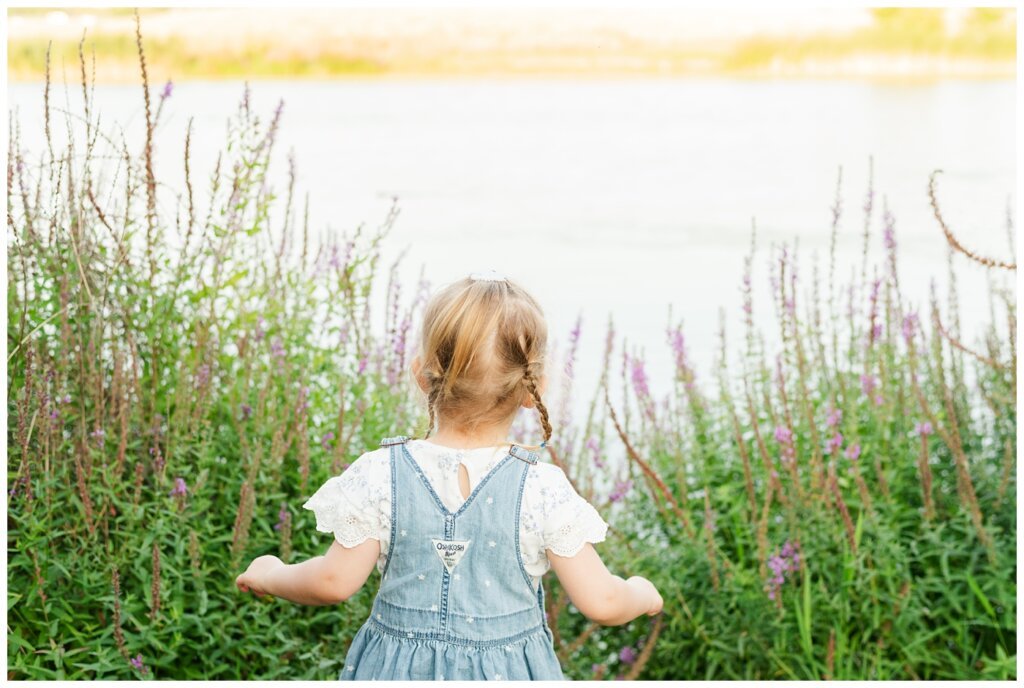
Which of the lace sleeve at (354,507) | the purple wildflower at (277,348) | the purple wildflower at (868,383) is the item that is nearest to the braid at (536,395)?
the lace sleeve at (354,507)

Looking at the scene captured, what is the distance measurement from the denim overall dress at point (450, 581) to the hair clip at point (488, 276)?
0.79ft

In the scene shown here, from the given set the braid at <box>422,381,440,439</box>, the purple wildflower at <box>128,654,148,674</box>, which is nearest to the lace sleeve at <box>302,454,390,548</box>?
the braid at <box>422,381,440,439</box>

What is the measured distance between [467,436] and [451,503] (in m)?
0.10

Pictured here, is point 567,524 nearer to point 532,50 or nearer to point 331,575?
point 331,575

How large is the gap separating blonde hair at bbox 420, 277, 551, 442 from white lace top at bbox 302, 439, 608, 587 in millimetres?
62

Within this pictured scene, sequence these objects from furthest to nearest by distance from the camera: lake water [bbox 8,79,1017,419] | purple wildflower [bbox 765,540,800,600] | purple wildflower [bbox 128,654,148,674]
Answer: lake water [bbox 8,79,1017,419]
purple wildflower [bbox 765,540,800,600]
purple wildflower [bbox 128,654,148,674]

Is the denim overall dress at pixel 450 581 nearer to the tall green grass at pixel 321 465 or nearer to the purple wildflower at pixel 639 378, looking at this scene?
the tall green grass at pixel 321 465

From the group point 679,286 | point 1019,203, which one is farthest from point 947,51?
point 1019,203

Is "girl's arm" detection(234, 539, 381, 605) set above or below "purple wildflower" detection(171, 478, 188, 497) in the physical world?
above

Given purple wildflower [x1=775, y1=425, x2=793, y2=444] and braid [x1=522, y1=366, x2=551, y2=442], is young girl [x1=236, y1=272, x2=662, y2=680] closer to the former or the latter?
braid [x1=522, y1=366, x2=551, y2=442]

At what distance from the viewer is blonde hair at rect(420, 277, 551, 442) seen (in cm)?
162

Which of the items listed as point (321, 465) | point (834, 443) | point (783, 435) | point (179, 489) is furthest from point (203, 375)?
point (834, 443)

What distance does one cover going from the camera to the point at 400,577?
1647 millimetres

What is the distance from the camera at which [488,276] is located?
1671 millimetres
